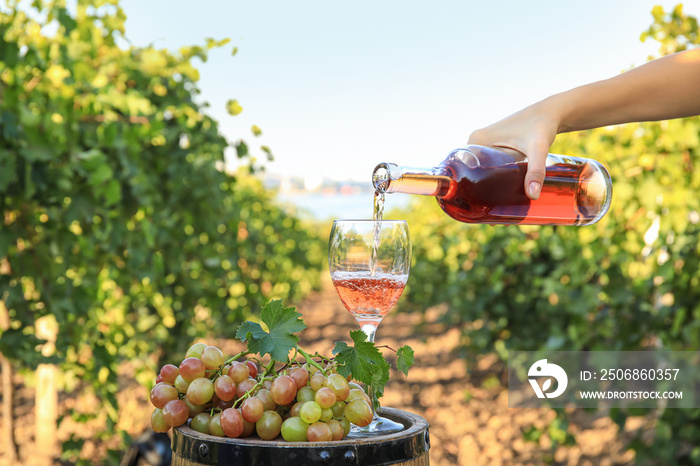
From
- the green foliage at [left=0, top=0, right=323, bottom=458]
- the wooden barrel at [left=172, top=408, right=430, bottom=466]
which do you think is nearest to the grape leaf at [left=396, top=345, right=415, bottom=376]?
the wooden barrel at [left=172, top=408, right=430, bottom=466]

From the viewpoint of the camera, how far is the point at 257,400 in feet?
2.94

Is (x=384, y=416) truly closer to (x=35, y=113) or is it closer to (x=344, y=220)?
(x=344, y=220)

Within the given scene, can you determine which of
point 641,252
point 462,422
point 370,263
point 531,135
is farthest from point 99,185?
point 462,422

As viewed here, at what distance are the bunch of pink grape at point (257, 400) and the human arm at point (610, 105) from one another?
0.54 meters

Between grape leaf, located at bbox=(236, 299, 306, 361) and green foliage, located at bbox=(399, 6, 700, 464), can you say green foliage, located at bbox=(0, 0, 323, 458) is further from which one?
green foliage, located at bbox=(399, 6, 700, 464)

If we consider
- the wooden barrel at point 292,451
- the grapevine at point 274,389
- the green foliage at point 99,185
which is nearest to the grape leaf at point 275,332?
the grapevine at point 274,389

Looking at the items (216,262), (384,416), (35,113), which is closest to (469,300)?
(216,262)

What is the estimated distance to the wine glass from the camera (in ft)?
3.79

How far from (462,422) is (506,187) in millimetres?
4309

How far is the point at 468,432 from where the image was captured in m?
5.10

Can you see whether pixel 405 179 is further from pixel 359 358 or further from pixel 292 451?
pixel 292 451

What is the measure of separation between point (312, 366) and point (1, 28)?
2095 mm

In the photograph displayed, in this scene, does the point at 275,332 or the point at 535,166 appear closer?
the point at 275,332

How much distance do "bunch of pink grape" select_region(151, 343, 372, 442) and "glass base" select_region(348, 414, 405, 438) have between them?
66mm
